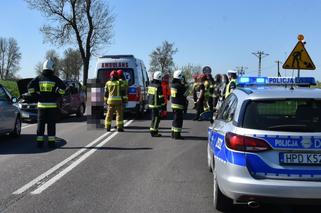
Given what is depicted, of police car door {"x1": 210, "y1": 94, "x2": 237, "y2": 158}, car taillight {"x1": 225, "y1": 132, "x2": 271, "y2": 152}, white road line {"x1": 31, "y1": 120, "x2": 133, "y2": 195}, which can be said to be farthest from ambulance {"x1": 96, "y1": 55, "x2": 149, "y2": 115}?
car taillight {"x1": 225, "y1": 132, "x2": 271, "y2": 152}

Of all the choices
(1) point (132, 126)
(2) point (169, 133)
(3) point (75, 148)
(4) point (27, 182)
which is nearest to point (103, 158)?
(3) point (75, 148)

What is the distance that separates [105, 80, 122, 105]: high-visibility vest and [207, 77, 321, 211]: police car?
31.1 feet

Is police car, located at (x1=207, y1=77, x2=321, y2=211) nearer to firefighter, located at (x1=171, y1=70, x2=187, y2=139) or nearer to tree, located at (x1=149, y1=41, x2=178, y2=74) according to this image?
firefighter, located at (x1=171, y1=70, x2=187, y2=139)

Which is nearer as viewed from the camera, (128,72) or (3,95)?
(3,95)

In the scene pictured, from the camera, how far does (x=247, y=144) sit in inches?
203

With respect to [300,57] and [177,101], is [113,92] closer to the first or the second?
[177,101]

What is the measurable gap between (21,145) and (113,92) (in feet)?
12.4

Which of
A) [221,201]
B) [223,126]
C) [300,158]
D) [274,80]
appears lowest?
[221,201]

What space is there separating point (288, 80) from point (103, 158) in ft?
13.3

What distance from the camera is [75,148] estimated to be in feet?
37.0

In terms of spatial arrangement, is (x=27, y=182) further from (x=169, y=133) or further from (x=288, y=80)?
(x=169, y=133)

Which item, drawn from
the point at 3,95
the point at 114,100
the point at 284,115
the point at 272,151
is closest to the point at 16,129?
the point at 3,95

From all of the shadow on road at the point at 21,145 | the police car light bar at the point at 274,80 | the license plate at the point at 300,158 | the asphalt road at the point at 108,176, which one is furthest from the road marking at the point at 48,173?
the license plate at the point at 300,158

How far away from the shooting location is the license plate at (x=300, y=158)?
199 inches
